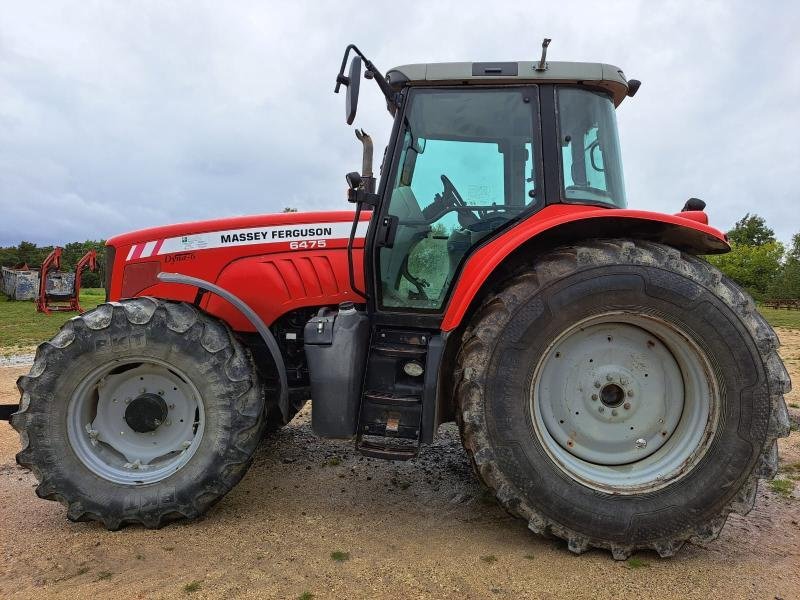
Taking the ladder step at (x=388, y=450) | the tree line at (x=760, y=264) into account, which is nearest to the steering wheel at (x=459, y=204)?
the ladder step at (x=388, y=450)

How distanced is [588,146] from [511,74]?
0.59 meters

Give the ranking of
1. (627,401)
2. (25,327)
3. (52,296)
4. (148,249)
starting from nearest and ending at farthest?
(627,401) → (148,249) → (25,327) → (52,296)

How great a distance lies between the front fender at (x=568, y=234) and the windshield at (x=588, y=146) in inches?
6.6

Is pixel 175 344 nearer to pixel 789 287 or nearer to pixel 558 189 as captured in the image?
pixel 558 189

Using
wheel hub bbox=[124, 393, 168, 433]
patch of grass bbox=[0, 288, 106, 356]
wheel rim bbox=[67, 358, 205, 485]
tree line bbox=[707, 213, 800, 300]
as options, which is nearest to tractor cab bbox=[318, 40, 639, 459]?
wheel rim bbox=[67, 358, 205, 485]

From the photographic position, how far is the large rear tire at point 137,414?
298 centimetres

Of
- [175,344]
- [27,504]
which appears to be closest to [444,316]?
[175,344]

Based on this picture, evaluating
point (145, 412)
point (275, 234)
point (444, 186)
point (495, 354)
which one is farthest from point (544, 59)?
point (145, 412)

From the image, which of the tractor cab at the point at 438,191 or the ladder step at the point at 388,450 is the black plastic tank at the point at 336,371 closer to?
the tractor cab at the point at 438,191

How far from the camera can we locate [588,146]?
10.3 feet

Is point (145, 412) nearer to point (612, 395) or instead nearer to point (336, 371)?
point (336, 371)

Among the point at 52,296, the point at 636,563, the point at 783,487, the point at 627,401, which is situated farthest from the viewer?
the point at 52,296

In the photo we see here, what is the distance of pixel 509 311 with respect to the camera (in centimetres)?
272

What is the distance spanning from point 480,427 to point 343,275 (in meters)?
1.32
